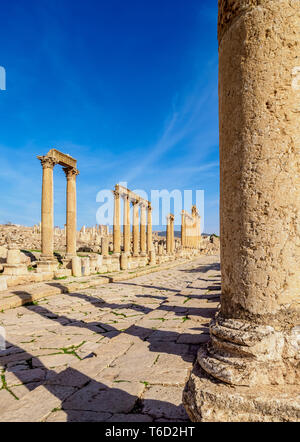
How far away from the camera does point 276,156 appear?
183 centimetres

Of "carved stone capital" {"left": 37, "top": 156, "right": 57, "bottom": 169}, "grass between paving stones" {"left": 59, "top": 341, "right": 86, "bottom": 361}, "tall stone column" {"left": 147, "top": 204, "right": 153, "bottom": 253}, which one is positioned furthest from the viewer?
"tall stone column" {"left": 147, "top": 204, "right": 153, "bottom": 253}

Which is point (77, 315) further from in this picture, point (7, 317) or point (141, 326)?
point (141, 326)

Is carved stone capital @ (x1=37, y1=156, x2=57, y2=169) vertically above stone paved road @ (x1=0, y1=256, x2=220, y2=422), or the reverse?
carved stone capital @ (x1=37, y1=156, x2=57, y2=169)

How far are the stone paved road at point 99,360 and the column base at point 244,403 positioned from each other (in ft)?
2.06

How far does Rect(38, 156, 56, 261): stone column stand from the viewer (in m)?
14.3

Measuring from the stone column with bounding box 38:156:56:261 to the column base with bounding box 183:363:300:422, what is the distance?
13.4 metres

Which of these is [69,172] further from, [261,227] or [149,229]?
[261,227]

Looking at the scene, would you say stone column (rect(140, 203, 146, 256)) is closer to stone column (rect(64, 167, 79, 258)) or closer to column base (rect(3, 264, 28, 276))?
stone column (rect(64, 167, 79, 258))

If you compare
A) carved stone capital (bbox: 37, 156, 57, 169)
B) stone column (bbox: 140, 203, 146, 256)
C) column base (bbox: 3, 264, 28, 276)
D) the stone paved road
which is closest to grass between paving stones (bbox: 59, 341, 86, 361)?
the stone paved road

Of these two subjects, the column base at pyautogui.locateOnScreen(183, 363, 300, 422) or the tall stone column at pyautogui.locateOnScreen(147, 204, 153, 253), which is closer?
the column base at pyautogui.locateOnScreen(183, 363, 300, 422)

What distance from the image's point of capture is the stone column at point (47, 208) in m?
14.3

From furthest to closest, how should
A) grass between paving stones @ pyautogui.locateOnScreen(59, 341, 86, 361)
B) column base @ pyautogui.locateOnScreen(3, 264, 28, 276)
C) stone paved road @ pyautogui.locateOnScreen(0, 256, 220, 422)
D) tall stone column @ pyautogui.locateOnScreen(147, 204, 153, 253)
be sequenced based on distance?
tall stone column @ pyautogui.locateOnScreen(147, 204, 153, 253) < column base @ pyautogui.locateOnScreen(3, 264, 28, 276) < grass between paving stones @ pyautogui.locateOnScreen(59, 341, 86, 361) < stone paved road @ pyautogui.locateOnScreen(0, 256, 220, 422)

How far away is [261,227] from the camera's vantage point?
1844mm

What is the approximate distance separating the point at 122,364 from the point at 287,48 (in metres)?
3.23
